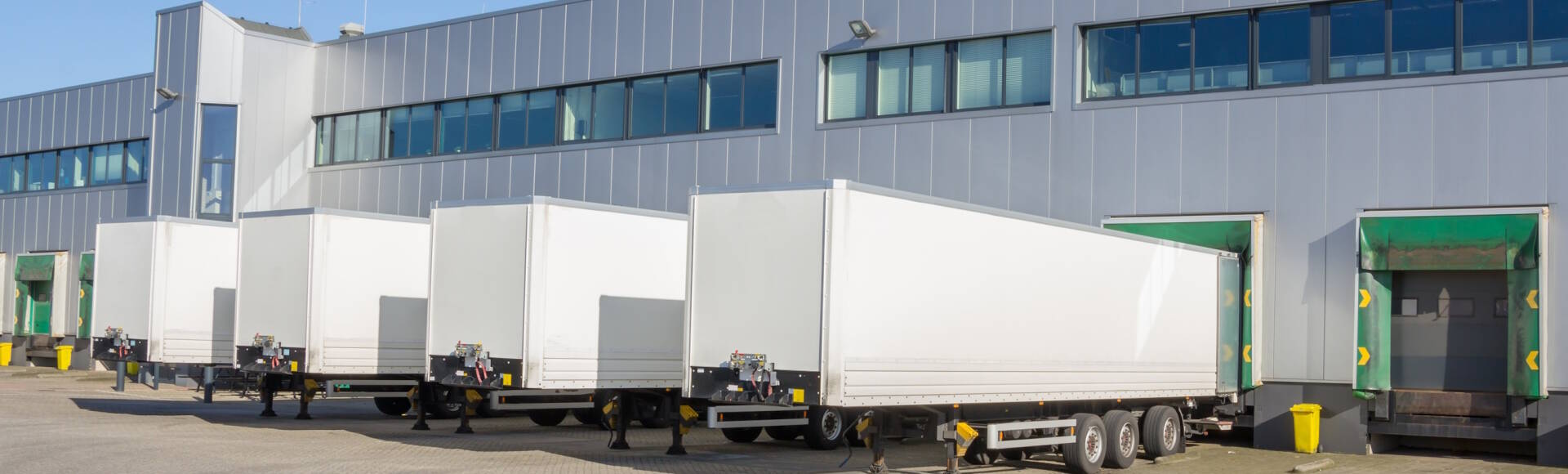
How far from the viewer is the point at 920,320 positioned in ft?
46.4

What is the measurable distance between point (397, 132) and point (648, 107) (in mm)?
7754

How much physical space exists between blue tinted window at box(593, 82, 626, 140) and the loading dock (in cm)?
1411

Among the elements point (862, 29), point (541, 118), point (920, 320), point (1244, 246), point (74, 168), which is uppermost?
point (862, 29)

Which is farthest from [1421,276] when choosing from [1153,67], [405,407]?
[405,407]

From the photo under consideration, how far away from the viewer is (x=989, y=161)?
74.4 feet

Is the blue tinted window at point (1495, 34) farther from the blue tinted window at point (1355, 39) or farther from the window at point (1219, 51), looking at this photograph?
the window at point (1219, 51)

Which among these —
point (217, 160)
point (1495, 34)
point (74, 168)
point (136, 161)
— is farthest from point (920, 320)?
point (74, 168)

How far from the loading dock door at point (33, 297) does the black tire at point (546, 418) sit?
22439mm

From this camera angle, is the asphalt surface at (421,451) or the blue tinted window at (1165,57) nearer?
the asphalt surface at (421,451)

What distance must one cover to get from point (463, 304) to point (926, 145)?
352 inches

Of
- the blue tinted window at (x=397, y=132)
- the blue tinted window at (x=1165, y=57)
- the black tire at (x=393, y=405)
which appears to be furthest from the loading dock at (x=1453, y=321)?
the blue tinted window at (x=397, y=132)

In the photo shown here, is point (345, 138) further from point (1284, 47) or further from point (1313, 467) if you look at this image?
point (1313, 467)

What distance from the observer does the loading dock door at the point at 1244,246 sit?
2016 cm

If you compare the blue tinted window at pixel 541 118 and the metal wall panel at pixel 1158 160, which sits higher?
the blue tinted window at pixel 541 118
